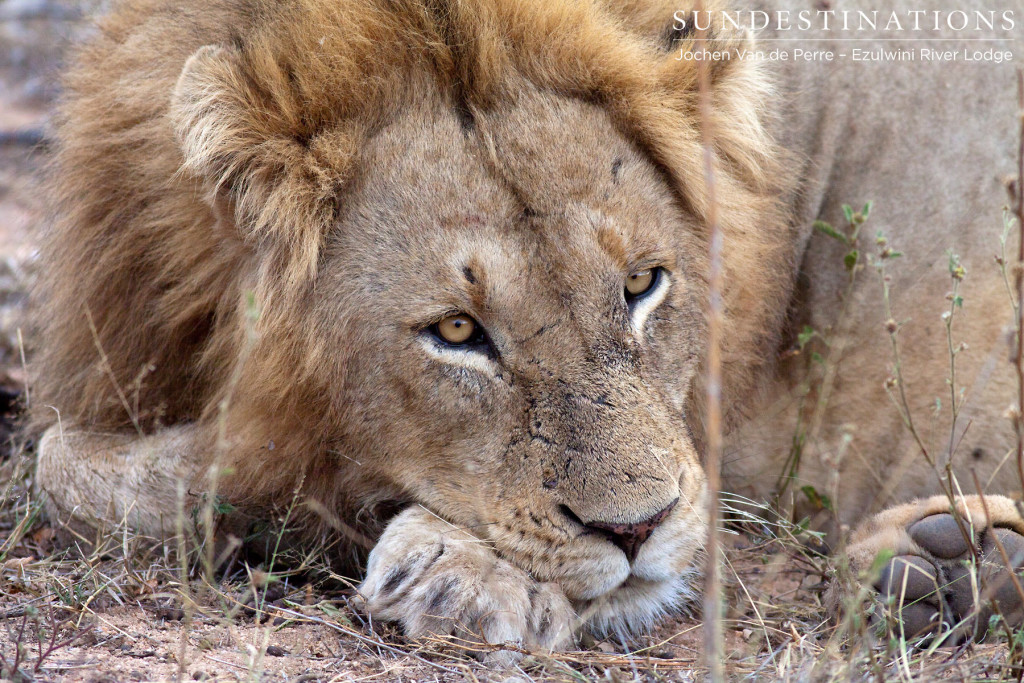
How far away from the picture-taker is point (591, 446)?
2977mm

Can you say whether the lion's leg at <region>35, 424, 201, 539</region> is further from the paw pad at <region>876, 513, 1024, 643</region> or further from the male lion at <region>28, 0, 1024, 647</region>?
the paw pad at <region>876, 513, 1024, 643</region>

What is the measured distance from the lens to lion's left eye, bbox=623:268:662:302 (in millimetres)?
3291

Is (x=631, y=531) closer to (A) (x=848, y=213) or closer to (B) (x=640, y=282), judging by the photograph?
(B) (x=640, y=282)

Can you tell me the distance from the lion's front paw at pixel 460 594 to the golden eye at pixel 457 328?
1.78 ft

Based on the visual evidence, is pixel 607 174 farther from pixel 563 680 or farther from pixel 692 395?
pixel 563 680

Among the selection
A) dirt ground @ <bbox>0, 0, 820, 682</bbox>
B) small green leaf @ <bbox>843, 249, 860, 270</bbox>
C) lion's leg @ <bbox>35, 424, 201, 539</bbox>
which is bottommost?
dirt ground @ <bbox>0, 0, 820, 682</bbox>

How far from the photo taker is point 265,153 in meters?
3.19

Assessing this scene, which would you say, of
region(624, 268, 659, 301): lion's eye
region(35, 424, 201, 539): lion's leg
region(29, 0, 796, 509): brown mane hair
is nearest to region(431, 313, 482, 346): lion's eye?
region(29, 0, 796, 509): brown mane hair

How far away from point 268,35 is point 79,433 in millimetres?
1620

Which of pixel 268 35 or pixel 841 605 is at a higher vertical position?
pixel 268 35

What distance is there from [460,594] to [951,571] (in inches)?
54.7

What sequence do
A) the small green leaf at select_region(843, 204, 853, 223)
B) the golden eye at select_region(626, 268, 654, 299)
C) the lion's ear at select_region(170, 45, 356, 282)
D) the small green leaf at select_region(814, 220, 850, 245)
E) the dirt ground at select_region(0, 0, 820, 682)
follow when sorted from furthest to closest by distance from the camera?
1. the small green leaf at select_region(814, 220, 850, 245)
2. the small green leaf at select_region(843, 204, 853, 223)
3. the golden eye at select_region(626, 268, 654, 299)
4. the lion's ear at select_region(170, 45, 356, 282)
5. the dirt ground at select_region(0, 0, 820, 682)

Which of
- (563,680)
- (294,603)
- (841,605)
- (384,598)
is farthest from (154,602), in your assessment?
(841,605)

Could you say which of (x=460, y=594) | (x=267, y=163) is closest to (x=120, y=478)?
(x=267, y=163)
